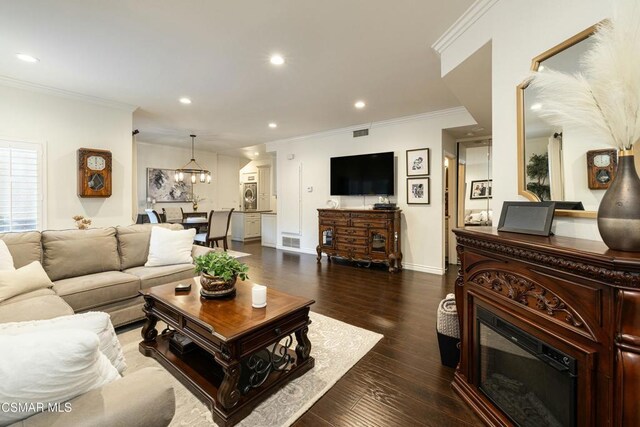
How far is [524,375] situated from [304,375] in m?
1.34

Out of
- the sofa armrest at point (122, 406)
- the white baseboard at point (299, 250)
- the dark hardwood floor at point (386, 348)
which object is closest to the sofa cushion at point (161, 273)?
the dark hardwood floor at point (386, 348)

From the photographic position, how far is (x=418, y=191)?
4.86 m

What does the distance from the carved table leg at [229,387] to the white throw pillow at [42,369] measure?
2.67 ft

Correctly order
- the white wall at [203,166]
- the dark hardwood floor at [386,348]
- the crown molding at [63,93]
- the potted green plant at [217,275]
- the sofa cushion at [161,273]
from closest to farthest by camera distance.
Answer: the dark hardwood floor at [386,348], the potted green plant at [217,275], the sofa cushion at [161,273], the crown molding at [63,93], the white wall at [203,166]

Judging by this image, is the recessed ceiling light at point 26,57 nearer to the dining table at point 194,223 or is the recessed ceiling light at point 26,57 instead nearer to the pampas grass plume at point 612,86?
the dining table at point 194,223

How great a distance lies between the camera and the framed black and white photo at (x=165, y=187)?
732 centimetres

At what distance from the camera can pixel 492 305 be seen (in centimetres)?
149

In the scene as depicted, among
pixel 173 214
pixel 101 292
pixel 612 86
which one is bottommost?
pixel 101 292

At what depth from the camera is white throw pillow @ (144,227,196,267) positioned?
311 cm

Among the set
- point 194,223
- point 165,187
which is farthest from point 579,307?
point 165,187

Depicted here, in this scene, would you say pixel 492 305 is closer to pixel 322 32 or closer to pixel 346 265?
pixel 322 32

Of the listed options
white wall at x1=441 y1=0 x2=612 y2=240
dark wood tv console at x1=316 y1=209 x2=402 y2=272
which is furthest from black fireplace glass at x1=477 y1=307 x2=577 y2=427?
dark wood tv console at x1=316 y1=209 x2=402 y2=272

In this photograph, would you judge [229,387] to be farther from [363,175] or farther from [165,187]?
[165,187]
